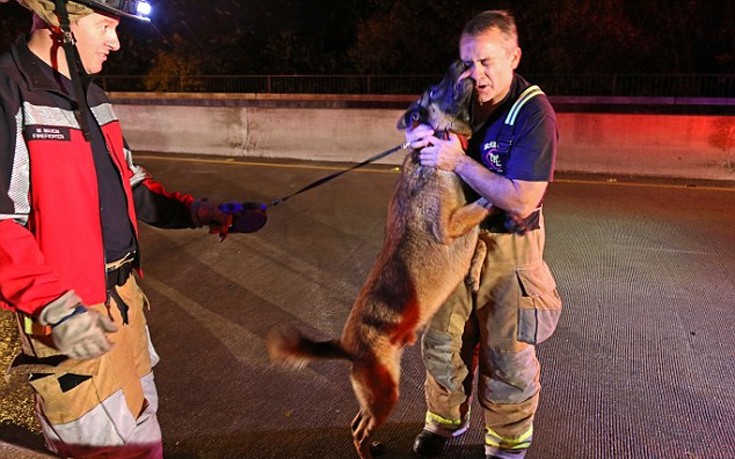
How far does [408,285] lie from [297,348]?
0.64m

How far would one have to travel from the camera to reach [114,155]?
231cm

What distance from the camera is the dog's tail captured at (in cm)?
268

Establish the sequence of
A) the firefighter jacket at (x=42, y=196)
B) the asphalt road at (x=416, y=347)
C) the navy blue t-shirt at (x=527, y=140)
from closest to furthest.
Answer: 1. the firefighter jacket at (x=42, y=196)
2. the navy blue t-shirt at (x=527, y=140)
3. the asphalt road at (x=416, y=347)

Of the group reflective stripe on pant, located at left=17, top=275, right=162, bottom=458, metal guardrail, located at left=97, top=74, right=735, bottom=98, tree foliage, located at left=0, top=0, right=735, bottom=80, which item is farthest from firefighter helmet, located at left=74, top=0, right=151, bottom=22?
metal guardrail, located at left=97, top=74, right=735, bottom=98

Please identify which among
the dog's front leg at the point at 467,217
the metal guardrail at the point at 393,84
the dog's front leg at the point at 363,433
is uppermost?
the metal guardrail at the point at 393,84

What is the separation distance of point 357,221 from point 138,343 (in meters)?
4.68

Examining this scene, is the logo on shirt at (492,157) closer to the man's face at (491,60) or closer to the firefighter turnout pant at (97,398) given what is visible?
the man's face at (491,60)

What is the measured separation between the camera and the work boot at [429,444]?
3.02m

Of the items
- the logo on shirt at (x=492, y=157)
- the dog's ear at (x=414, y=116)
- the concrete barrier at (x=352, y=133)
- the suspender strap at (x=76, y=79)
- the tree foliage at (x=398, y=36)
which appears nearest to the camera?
the suspender strap at (x=76, y=79)

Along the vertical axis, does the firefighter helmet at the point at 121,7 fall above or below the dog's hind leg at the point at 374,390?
above

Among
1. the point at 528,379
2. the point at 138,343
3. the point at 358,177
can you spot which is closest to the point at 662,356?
the point at 528,379

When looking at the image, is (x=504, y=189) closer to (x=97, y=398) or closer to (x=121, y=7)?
(x=121, y=7)

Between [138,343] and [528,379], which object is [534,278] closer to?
[528,379]

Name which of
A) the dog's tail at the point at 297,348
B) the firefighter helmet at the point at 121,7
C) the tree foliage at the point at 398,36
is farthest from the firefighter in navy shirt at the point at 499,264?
the tree foliage at the point at 398,36
